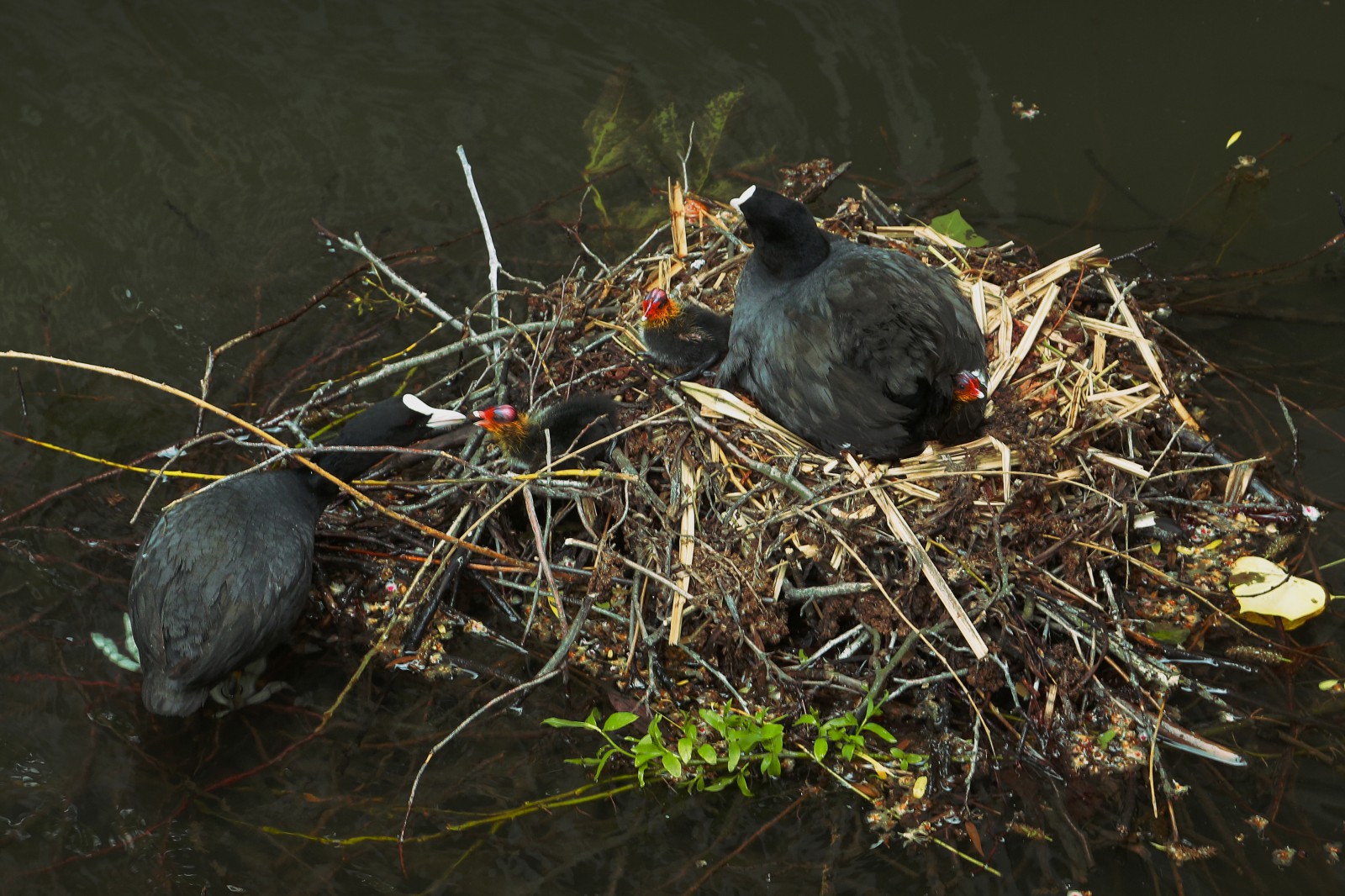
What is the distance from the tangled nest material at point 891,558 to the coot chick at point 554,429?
0.08 metres

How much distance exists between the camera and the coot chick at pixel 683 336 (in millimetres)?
3502

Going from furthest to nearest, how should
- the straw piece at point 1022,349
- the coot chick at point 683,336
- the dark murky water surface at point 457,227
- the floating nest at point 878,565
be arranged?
the straw piece at point 1022,349 → the coot chick at point 683,336 → the floating nest at point 878,565 → the dark murky water surface at point 457,227

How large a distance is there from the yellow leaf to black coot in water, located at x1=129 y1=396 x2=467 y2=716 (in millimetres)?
2608

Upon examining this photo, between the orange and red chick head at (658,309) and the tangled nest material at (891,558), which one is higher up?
the orange and red chick head at (658,309)

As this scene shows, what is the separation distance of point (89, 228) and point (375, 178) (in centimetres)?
128

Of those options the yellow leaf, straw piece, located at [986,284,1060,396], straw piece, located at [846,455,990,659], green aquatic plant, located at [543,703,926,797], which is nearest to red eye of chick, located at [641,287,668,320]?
straw piece, located at [846,455,990,659]

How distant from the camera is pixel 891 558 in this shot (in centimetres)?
322

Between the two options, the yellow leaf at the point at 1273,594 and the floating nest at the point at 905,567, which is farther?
the yellow leaf at the point at 1273,594

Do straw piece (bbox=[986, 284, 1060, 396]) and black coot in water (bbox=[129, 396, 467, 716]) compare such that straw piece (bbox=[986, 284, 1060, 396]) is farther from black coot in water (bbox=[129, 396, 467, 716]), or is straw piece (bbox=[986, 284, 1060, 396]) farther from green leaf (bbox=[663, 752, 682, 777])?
black coot in water (bbox=[129, 396, 467, 716])

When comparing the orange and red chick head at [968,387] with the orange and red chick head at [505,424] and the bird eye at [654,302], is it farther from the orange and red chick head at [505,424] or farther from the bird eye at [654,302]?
the orange and red chick head at [505,424]

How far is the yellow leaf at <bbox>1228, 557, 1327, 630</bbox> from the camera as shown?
3.25 metres

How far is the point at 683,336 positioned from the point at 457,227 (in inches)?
71.1

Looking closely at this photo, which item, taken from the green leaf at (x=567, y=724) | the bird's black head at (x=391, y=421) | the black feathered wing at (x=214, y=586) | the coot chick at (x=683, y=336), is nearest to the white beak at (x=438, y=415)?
the bird's black head at (x=391, y=421)

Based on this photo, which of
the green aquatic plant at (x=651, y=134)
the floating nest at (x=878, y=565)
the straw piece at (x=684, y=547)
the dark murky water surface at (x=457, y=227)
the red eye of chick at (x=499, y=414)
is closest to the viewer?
the dark murky water surface at (x=457, y=227)
